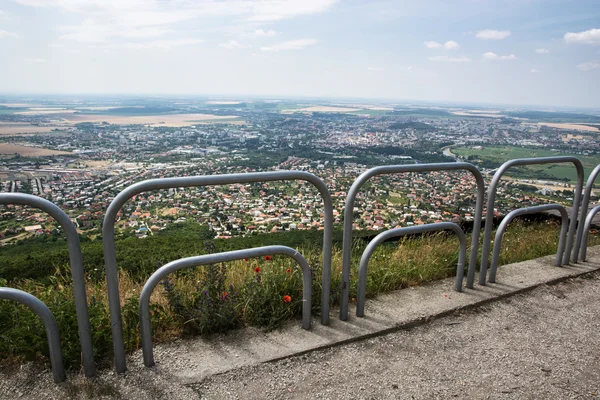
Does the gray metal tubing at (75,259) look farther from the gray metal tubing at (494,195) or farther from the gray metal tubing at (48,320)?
the gray metal tubing at (494,195)

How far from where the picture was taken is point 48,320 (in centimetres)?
211

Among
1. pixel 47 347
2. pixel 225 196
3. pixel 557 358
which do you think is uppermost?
pixel 225 196

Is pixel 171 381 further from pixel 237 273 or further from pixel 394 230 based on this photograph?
pixel 394 230

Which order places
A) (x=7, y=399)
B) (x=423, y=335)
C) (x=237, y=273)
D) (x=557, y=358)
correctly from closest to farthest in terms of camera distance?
(x=7, y=399) < (x=557, y=358) < (x=423, y=335) < (x=237, y=273)

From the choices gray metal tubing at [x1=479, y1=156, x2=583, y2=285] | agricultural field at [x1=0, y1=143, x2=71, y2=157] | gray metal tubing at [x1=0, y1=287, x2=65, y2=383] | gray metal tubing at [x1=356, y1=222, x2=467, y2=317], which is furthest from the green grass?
agricultural field at [x1=0, y1=143, x2=71, y2=157]

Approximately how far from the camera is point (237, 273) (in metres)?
3.66

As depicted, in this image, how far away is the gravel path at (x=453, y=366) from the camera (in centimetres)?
227

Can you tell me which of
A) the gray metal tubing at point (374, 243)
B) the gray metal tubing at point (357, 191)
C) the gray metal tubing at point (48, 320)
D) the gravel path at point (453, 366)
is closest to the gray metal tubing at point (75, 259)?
the gray metal tubing at point (48, 320)

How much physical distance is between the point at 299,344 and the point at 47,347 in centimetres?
142

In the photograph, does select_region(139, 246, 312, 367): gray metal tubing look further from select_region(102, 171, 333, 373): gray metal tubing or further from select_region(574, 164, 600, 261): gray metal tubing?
select_region(574, 164, 600, 261): gray metal tubing

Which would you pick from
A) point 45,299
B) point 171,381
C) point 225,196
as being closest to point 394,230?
point 171,381

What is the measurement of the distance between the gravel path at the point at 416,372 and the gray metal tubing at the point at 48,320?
0.28 feet

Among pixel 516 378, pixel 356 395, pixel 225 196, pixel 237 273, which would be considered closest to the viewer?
pixel 356 395

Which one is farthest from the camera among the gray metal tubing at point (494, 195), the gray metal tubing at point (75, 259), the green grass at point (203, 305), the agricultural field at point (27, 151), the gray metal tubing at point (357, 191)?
the agricultural field at point (27, 151)
